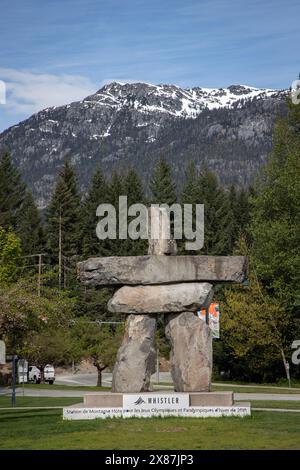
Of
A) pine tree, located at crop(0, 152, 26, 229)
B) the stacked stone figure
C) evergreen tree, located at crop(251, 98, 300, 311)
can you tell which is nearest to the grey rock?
the stacked stone figure

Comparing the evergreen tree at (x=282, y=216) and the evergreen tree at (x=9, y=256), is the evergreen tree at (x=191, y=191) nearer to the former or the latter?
the evergreen tree at (x=282, y=216)

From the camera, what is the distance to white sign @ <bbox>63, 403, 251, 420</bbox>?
2023 centimetres

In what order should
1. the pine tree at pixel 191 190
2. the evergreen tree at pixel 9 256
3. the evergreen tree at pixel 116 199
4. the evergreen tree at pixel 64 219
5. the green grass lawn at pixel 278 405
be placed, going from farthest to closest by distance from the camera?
the evergreen tree at pixel 64 219, the evergreen tree at pixel 116 199, the pine tree at pixel 191 190, the evergreen tree at pixel 9 256, the green grass lawn at pixel 278 405

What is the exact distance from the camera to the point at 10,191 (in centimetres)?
7694

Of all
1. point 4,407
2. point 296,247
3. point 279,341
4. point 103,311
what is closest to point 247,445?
point 4,407

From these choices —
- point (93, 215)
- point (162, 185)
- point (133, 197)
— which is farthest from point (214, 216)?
point (93, 215)

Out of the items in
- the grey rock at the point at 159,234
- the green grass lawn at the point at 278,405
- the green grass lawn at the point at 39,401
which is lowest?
the green grass lawn at the point at 39,401

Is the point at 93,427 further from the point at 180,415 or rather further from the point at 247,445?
the point at 247,445

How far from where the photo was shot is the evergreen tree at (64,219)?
72500mm

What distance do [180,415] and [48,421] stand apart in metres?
3.28

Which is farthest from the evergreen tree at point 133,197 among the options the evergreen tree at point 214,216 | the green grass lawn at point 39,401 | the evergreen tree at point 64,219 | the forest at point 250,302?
the green grass lawn at point 39,401

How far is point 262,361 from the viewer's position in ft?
157

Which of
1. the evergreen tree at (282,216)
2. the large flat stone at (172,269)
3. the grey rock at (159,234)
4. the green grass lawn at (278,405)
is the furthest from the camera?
the evergreen tree at (282,216)

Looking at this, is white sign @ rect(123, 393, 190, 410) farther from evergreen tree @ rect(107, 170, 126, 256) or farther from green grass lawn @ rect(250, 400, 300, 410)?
evergreen tree @ rect(107, 170, 126, 256)
